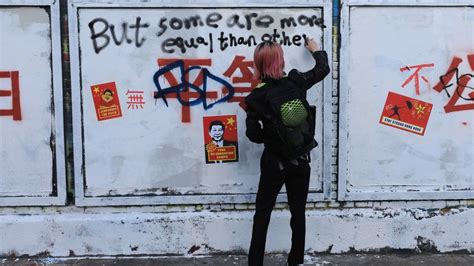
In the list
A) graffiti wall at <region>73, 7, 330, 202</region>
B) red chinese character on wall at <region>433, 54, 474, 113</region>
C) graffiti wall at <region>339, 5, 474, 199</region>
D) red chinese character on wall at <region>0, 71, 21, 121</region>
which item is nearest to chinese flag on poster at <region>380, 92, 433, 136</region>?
graffiti wall at <region>339, 5, 474, 199</region>

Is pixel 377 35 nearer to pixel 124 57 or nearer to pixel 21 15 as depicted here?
pixel 124 57

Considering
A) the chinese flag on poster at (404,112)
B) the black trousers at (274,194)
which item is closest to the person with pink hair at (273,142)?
the black trousers at (274,194)

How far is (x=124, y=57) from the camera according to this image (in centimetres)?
486

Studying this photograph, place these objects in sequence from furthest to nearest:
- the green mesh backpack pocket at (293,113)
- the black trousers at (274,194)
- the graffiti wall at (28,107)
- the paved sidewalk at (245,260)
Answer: the paved sidewalk at (245,260) → the graffiti wall at (28,107) → the black trousers at (274,194) → the green mesh backpack pocket at (293,113)

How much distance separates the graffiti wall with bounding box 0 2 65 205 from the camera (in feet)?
15.8

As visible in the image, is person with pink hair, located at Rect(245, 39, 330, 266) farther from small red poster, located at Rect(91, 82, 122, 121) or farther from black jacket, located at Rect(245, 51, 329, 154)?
small red poster, located at Rect(91, 82, 122, 121)

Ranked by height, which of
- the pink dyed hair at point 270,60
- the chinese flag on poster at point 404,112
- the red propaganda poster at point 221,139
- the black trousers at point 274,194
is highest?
the pink dyed hair at point 270,60

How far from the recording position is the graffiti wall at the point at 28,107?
4.80 meters

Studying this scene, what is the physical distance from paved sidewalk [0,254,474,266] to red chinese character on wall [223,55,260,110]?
49.9 inches

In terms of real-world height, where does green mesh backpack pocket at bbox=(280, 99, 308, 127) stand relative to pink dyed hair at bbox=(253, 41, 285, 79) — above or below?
below

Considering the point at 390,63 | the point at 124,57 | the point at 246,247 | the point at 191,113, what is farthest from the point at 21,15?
the point at 390,63

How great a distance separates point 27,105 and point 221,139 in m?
1.58

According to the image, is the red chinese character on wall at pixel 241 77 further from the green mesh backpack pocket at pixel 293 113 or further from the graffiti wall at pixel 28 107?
the graffiti wall at pixel 28 107

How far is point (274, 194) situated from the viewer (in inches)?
172
